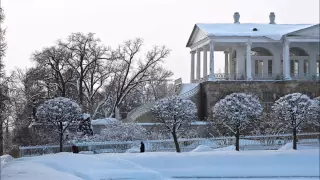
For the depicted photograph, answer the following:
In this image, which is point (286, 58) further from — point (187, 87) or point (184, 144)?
point (184, 144)

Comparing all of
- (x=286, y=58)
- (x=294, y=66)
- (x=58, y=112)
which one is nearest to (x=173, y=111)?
(x=58, y=112)

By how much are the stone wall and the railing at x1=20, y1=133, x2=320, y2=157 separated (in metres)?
6.62

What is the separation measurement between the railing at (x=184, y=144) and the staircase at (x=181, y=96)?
5664mm

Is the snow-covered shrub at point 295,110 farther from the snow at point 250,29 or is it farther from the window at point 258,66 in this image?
the window at point 258,66

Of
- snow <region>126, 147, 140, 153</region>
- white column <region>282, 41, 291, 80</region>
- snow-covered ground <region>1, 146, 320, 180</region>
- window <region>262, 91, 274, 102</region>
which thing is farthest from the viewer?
white column <region>282, 41, 291, 80</region>

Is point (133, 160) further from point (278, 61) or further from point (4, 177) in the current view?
point (278, 61)

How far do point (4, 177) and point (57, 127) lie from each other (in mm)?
12901

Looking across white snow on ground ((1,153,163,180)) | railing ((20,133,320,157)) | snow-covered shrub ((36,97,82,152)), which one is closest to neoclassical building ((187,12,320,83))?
railing ((20,133,320,157))

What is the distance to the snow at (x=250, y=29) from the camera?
140 ft

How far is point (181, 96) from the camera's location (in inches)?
1550

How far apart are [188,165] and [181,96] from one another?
14058 millimetres

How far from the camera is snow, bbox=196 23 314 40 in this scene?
42.7m

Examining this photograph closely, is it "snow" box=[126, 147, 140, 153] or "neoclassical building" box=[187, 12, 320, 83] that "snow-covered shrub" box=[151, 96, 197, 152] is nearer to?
"snow" box=[126, 147, 140, 153]

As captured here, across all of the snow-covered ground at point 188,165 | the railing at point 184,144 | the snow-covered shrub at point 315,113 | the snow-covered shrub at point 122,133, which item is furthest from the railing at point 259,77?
the snow-covered ground at point 188,165
